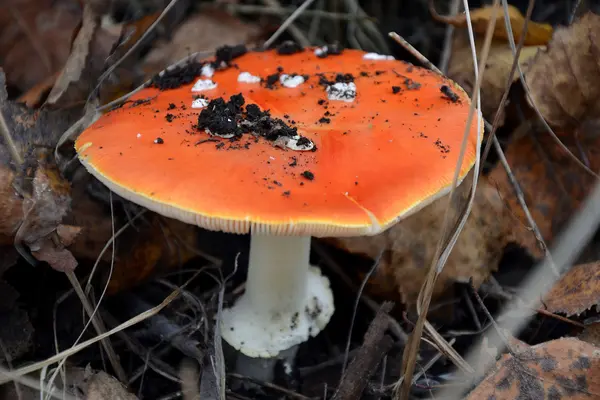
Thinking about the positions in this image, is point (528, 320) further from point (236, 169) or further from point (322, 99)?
point (236, 169)

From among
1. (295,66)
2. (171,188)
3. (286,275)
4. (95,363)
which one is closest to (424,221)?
(286,275)

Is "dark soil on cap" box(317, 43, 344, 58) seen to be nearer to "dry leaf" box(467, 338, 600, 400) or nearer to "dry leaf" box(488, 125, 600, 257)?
"dry leaf" box(488, 125, 600, 257)

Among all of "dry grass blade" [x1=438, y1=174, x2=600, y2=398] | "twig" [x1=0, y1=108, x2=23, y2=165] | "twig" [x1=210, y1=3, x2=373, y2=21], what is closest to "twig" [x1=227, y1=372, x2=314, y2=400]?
"dry grass blade" [x1=438, y1=174, x2=600, y2=398]

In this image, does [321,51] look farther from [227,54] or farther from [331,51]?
[227,54]

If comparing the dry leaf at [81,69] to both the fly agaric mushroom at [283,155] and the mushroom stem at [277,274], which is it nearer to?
the fly agaric mushroom at [283,155]

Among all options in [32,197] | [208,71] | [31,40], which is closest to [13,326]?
[32,197]
